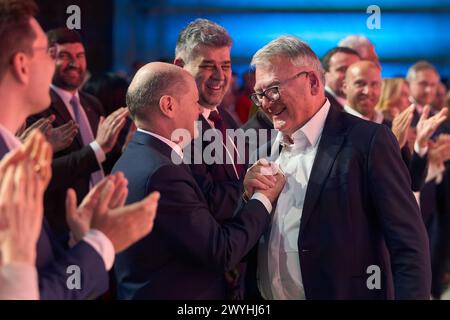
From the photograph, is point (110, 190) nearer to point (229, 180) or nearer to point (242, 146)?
point (229, 180)

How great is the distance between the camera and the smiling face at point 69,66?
160 inches

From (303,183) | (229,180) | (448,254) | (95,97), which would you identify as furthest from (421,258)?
(448,254)

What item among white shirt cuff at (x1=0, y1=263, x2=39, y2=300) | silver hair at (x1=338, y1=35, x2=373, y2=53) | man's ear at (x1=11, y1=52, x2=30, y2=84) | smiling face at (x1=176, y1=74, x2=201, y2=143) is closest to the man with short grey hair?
smiling face at (x1=176, y1=74, x2=201, y2=143)

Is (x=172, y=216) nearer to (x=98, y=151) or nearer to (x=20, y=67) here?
(x=20, y=67)

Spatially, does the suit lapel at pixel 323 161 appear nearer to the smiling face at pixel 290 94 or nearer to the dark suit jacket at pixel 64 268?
the smiling face at pixel 290 94

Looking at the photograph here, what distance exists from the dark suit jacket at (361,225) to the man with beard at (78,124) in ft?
4.45

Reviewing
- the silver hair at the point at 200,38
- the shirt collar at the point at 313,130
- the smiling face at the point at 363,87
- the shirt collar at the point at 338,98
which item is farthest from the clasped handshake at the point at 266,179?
the shirt collar at the point at 338,98

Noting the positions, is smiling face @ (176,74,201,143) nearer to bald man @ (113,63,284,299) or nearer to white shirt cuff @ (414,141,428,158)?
bald man @ (113,63,284,299)

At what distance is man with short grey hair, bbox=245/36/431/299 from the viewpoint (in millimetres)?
2516

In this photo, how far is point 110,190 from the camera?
1928 mm

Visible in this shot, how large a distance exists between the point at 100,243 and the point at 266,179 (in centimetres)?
81

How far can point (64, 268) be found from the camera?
1875mm
